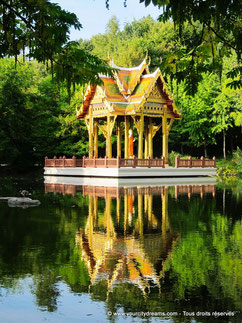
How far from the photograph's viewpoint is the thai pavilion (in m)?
43.7

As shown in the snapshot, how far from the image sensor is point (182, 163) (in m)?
46.6

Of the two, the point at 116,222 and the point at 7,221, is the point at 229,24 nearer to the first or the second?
the point at 116,222

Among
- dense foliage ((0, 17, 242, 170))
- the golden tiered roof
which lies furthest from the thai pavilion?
dense foliage ((0, 17, 242, 170))

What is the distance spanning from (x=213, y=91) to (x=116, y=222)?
161 ft

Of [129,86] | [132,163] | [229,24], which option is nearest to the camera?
[229,24]

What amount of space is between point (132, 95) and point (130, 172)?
7618mm

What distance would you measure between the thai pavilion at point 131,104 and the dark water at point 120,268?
27.8 m

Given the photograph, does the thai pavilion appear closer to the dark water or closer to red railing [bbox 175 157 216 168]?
red railing [bbox 175 157 216 168]

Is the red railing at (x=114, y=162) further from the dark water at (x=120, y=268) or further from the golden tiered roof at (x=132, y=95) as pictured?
the dark water at (x=120, y=268)

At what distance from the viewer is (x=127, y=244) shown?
36.0 feet

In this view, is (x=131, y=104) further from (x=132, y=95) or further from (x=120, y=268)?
(x=120, y=268)

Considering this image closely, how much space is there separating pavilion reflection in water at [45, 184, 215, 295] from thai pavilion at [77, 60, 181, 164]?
2510 centimetres

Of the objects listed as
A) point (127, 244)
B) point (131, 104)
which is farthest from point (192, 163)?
point (127, 244)

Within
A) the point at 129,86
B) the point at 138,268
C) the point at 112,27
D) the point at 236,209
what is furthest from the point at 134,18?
the point at 138,268
